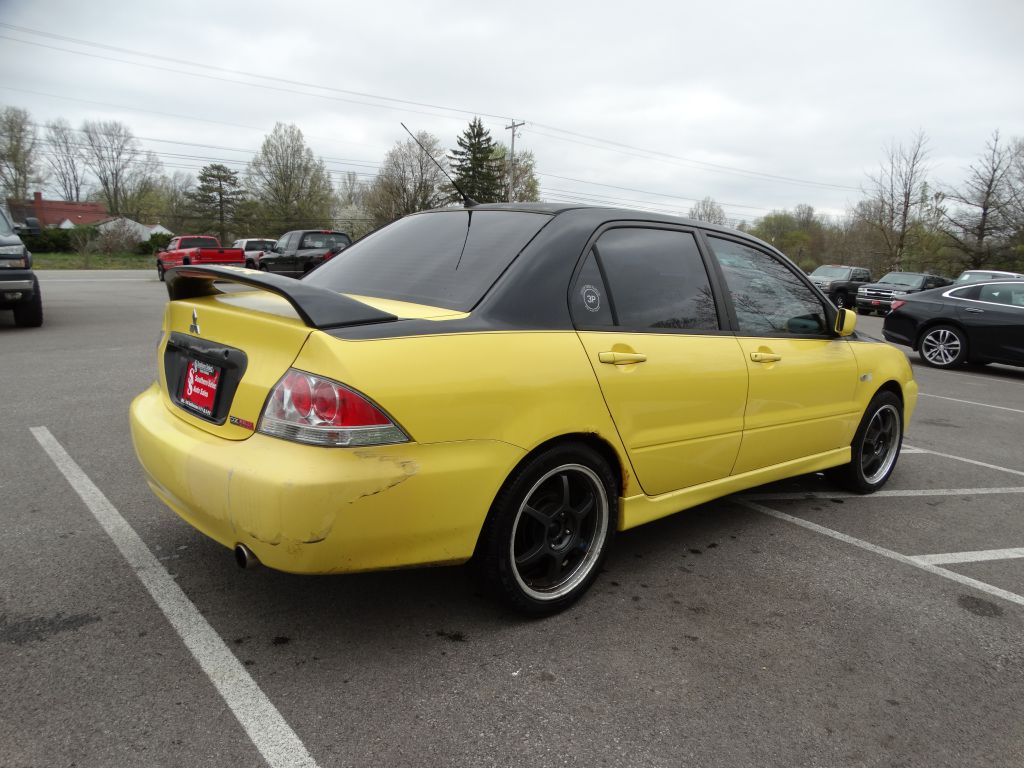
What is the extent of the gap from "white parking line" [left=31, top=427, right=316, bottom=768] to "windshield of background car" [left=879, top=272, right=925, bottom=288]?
25.6 metres

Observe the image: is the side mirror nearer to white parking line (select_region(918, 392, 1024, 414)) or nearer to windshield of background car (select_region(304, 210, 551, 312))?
windshield of background car (select_region(304, 210, 551, 312))

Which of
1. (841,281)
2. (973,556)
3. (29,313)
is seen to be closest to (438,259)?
(973,556)

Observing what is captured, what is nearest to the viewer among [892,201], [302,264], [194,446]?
[194,446]

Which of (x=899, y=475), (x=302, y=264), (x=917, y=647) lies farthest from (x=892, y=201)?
(x=917, y=647)

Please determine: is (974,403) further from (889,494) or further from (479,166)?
(479,166)

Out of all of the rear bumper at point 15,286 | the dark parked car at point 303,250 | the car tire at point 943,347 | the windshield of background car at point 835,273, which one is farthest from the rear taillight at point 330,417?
the windshield of background car at point 835,273

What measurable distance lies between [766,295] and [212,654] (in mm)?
3073

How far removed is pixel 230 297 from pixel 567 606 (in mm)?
1830

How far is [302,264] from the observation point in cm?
2152

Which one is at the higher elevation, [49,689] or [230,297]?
[230,297]

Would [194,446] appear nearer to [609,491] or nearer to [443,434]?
[443,434]

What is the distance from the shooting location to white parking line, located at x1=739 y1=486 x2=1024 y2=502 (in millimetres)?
4477

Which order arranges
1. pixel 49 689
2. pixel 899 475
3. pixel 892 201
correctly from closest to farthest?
pixel 49 689
pixel 899 475
pixel 892 201

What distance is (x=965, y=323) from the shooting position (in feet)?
36.5
